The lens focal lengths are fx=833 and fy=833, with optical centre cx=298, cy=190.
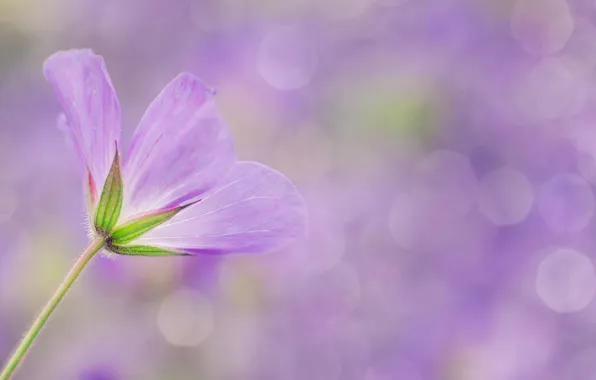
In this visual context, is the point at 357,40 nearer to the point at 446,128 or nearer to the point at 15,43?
the point at 446,128

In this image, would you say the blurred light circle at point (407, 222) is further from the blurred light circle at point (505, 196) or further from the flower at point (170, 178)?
the flower at point (170, 178)

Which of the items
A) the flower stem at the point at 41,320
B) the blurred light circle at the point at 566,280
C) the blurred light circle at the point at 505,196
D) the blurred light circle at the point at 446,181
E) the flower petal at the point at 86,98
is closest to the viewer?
the flower stem at the point at 41,320

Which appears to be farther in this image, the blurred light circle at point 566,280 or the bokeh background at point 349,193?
the blurred light circle at point 566,280

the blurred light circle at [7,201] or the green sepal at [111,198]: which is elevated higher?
the green sepal at [111,198]

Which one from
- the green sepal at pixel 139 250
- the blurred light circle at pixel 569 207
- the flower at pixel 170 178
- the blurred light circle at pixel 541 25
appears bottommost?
the green sepal at pixel 139 250

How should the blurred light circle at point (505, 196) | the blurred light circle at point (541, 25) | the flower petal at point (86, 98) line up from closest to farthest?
the flower petal at point (86, 98) → the blurred light circle at point (505, 196) → the blurred light circle at point (541, 25)

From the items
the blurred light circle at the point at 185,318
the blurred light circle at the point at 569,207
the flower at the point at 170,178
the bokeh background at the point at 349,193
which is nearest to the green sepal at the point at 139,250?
the flower at the point at 170,178
